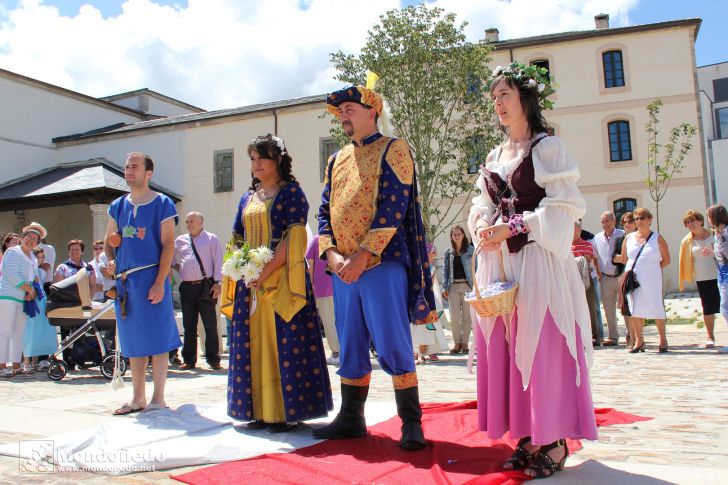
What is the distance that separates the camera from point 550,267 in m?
3.02

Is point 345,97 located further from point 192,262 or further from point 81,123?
point 81,123

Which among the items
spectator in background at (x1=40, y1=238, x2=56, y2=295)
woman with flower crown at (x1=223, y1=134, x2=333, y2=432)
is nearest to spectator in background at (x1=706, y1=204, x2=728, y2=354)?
woman with flower crown at (x1=223, y1=134, x2=333, y2=432)

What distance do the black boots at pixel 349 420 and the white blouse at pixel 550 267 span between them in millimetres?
974

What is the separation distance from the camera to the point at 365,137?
375 centimetres

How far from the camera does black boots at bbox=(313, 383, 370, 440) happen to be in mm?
3646

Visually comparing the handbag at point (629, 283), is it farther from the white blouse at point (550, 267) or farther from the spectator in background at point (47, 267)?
the spectator in background at point (47, 267)

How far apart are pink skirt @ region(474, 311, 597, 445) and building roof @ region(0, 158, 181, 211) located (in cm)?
2431

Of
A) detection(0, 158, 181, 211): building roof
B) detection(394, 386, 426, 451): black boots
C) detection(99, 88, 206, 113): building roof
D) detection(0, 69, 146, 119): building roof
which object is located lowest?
detection(394, 386, 426, 451): black boots

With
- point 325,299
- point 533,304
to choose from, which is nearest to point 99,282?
point 325,299

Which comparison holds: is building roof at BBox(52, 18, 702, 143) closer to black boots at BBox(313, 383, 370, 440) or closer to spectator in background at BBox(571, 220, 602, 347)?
spectator in background at BBox(571, 220, 602, 347)

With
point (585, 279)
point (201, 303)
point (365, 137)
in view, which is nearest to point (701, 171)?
point (585, 279)

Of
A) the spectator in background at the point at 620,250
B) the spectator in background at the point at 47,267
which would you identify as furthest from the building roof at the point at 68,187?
the spectator in background at the point at 620,250

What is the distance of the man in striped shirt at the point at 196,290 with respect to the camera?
8156 mm

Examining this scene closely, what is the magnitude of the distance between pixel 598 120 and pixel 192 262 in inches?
837
